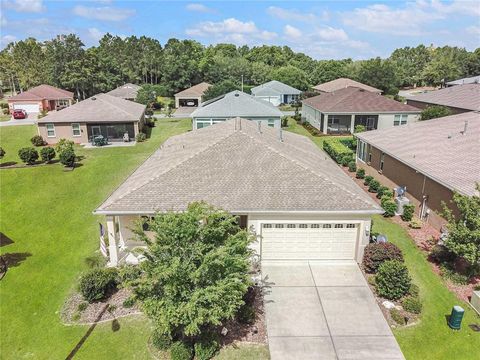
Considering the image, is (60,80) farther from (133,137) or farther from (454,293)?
(454,293)

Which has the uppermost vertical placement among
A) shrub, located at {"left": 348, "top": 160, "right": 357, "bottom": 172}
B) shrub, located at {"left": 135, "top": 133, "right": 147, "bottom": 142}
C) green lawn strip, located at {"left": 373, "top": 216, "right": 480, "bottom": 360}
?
shrub, located at {"left": 135, "top": 133, "right": 147, "bottom": 142}

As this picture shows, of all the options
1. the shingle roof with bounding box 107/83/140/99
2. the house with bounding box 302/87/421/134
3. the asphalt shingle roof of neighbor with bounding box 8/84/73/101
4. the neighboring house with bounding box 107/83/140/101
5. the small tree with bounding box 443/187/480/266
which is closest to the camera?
the small tree with bounding box 443/187/480/266

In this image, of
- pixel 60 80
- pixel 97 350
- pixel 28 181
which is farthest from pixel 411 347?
pixel 60 80

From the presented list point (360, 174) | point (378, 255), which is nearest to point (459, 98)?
point (360, 174)

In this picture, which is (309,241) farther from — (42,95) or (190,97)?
(42,95)

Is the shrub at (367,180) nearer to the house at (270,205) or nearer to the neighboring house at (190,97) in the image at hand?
the house at (270,205)

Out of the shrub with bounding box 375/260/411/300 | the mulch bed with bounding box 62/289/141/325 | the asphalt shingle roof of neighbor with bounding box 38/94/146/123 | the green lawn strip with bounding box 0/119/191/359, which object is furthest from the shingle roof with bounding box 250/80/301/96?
the mulch bed with bounding box 62/289/141/325

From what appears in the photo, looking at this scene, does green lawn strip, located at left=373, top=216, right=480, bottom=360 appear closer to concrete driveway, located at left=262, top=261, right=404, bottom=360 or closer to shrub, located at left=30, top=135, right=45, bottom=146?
concrete driveway, located at left=262, top=261, right=404, bottom=360

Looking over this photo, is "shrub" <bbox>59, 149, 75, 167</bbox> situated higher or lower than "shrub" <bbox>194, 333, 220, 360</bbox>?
higher
